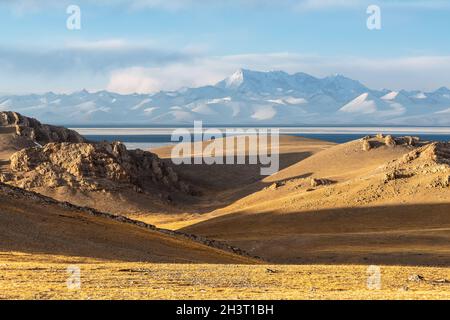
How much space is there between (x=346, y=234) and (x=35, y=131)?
53.6m

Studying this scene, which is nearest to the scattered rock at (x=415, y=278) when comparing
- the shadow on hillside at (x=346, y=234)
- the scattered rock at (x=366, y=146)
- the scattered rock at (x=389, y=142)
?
the shadow on hillside at (x=346, y=234)

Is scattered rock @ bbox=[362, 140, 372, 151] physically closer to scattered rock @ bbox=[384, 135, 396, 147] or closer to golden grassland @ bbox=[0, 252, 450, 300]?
scattered rock @ bbox=[384, 135, 396, 147]

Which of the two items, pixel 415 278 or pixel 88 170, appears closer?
pixel 415 278

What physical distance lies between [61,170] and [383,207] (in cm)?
3150

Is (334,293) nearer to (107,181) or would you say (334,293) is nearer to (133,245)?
(133,245)

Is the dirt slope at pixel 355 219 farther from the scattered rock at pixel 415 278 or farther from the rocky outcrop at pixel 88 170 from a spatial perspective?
the scattered rock at pixel 415 278

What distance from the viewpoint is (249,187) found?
79.1 metres

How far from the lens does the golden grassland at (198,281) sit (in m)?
16.8

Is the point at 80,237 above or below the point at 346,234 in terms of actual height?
above

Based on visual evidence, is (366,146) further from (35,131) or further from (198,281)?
(198,281)

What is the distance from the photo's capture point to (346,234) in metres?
43.6

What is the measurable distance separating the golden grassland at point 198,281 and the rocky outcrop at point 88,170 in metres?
43.9

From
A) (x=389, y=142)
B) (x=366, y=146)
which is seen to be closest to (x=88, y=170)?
(x=366, y=146)

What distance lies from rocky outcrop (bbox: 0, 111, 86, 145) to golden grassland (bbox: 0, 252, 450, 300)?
210 feet
